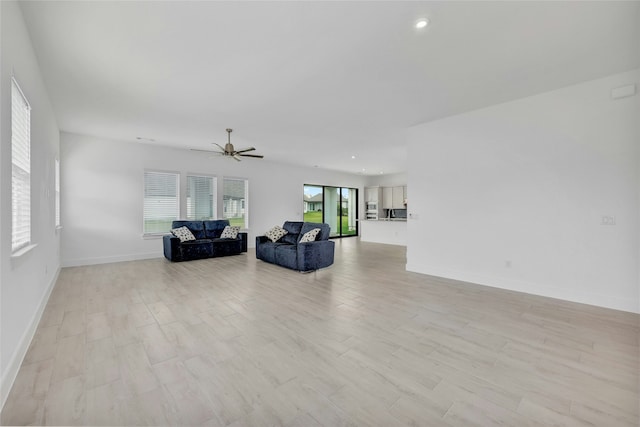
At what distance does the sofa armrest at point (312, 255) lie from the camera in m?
5.11

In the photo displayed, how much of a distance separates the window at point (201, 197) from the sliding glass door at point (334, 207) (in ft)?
11.9

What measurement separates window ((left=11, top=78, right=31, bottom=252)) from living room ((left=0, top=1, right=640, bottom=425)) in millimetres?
159

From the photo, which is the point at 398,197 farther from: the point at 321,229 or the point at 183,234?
the point at 183,234

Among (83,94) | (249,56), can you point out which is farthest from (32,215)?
(249,56)

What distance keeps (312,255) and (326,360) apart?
9.91ft

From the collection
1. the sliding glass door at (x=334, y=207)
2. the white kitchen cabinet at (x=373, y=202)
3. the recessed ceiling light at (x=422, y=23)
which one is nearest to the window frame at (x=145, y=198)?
the sliding glass door at (x=334, y=207)

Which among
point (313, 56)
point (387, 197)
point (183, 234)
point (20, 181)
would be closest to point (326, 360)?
point (313, 56)

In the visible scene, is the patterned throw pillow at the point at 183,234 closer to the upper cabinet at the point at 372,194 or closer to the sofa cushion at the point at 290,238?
the sofa cushion at the point at 290,238

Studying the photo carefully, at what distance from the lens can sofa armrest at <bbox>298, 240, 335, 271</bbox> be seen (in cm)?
511

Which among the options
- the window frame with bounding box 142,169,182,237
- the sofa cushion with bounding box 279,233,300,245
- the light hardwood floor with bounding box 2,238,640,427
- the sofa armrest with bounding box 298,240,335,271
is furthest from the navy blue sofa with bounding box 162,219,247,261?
the sofa armrest with bounding box 298,240,335,271

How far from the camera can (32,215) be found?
2.69 metres

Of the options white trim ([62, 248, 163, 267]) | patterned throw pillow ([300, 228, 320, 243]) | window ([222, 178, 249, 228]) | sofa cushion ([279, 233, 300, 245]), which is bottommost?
white trim ([62, 248, 163, 267])

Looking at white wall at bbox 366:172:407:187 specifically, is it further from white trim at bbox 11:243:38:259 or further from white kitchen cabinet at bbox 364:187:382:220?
white trim at bbox 11:243:38:259

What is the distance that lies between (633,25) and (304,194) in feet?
28.3
